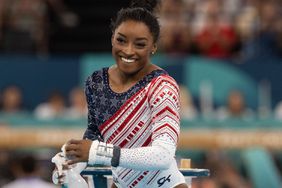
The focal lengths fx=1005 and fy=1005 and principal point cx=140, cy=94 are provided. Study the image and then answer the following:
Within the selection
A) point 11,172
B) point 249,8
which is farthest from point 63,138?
point 249,8

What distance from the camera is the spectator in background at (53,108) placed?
628 inches

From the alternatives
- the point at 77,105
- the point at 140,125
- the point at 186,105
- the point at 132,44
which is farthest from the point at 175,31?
the point at 132,44

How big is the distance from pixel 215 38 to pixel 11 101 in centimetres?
370

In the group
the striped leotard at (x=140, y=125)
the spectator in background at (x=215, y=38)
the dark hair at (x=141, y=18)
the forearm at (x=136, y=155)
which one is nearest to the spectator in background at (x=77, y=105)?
the spectator in background at (x=215, y=38)

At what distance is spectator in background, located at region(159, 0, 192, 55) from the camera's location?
17.4 metres

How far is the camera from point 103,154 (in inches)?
222

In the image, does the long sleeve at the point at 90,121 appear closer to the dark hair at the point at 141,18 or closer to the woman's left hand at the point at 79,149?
the dark hair at the point at 141,18

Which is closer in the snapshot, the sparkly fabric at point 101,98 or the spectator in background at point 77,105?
the sparkly fabric at point 101,98

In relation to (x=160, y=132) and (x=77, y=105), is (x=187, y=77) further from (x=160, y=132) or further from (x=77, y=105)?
(x=160, y=132)

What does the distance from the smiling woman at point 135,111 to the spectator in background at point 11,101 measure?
1021 centimetres

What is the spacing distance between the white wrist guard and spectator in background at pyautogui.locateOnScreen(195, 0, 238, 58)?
11.8m

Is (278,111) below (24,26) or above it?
below

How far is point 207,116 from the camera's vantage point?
16578 millimetres

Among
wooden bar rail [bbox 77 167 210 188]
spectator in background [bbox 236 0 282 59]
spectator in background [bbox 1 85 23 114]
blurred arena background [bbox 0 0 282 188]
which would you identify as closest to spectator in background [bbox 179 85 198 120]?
blurred arena background [bbox 0 0 282 188]
